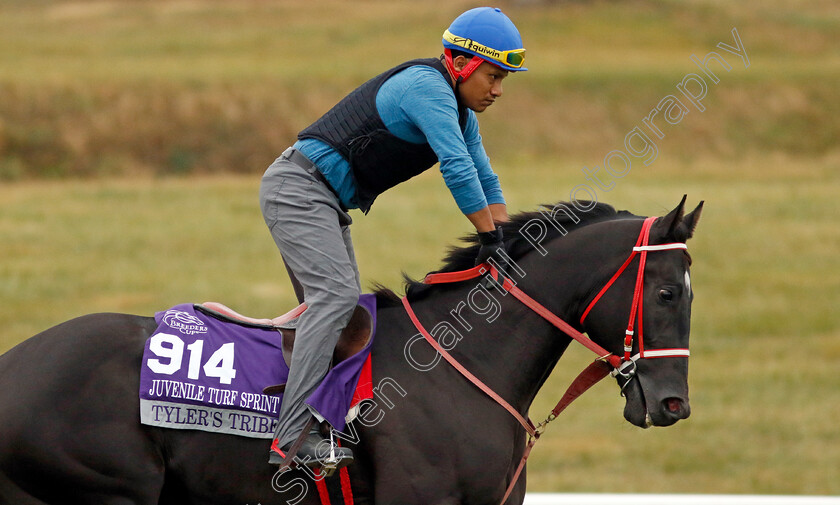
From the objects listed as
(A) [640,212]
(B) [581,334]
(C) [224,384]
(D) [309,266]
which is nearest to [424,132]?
(D) [309,266]

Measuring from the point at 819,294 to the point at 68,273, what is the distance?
38.2ft

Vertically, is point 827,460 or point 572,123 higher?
point 572,123

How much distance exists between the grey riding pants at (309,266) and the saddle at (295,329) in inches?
3.7

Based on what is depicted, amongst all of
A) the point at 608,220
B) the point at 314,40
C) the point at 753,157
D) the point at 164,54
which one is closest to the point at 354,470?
the point at 608,220

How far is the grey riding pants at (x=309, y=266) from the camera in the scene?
13.1 feet

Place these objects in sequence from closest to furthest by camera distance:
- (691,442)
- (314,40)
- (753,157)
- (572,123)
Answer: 1. (691,442)
2. (753,157)
3. (572,123)
4. (314,40)

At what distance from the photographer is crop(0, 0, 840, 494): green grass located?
10320 mm

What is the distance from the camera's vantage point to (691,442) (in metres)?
9.54

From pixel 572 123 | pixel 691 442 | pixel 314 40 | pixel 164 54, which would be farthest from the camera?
pixel 314 40

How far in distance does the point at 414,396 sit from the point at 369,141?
113 centimetres

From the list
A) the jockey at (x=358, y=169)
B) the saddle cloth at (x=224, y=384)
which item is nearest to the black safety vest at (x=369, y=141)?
the jockey at (x=358, y=169)

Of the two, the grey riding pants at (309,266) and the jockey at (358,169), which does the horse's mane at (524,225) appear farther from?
the grey riding pants at (309,266)

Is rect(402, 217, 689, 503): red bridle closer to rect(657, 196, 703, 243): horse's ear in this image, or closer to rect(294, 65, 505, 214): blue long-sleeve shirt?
rect(657, 196, 703, 243): horse's ear

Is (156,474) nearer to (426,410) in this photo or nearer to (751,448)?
(426,410)
